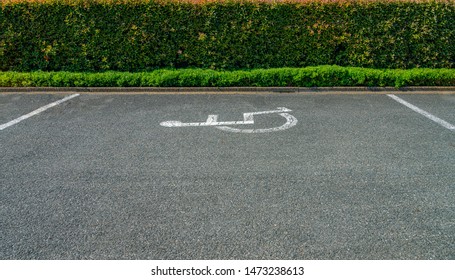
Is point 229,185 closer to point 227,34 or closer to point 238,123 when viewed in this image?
point 238,123

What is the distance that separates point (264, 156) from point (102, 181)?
7.42 ft

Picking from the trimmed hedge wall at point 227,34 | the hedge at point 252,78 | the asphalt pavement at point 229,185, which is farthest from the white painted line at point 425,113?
the trimmed hedge wall at point 227,34

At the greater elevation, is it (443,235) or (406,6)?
(406,6)

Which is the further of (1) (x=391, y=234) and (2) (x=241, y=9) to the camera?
(2) (x=241, y=9)

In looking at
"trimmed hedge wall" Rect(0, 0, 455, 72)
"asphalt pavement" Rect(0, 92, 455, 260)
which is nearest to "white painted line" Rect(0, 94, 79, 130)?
"asphalt pavement" Rect(0, 92, 455, 260)

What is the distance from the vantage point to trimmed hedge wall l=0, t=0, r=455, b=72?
9.58 m

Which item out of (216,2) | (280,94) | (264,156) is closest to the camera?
(264,156)

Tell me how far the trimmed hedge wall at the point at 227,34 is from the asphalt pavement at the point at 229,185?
3224 millimetres

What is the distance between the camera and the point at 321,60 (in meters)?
9.97

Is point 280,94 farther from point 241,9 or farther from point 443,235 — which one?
point 443,235

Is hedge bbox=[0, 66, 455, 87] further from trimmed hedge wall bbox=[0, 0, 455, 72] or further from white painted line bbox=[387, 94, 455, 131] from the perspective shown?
white painted line bbox=[387, 94, 455, 131]

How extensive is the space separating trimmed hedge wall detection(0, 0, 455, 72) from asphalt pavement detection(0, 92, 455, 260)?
3.22 metres

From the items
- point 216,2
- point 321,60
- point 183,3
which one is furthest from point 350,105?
point 183,3

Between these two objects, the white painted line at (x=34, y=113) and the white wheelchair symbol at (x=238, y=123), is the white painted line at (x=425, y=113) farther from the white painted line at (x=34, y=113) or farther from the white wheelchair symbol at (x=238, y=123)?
the white painted line at (x=34, y=113)
